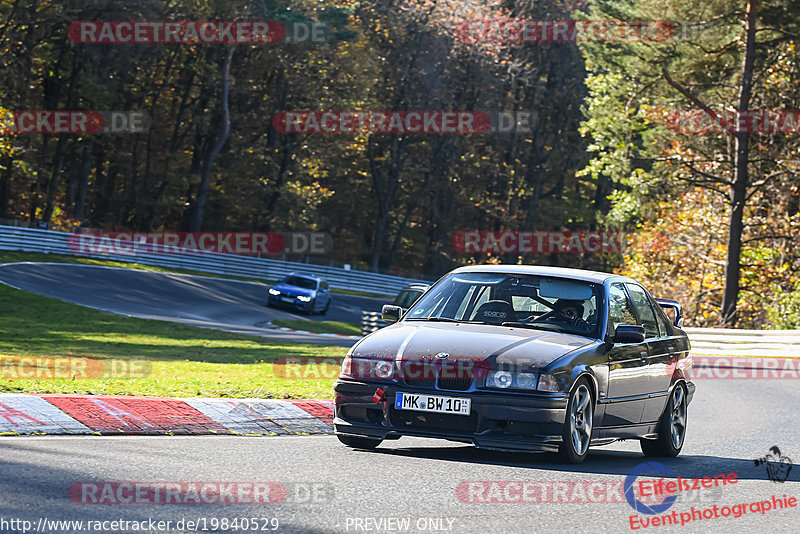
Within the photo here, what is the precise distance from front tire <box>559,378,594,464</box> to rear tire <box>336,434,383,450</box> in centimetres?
154

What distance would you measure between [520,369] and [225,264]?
4702cm

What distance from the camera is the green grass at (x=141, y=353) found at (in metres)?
12.3

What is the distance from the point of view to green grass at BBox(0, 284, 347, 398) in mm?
12328

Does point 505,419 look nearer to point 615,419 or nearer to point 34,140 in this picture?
point 615,419

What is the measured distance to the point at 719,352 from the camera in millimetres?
29844

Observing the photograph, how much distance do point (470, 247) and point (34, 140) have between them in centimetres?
2795

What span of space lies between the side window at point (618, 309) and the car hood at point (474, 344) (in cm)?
52
